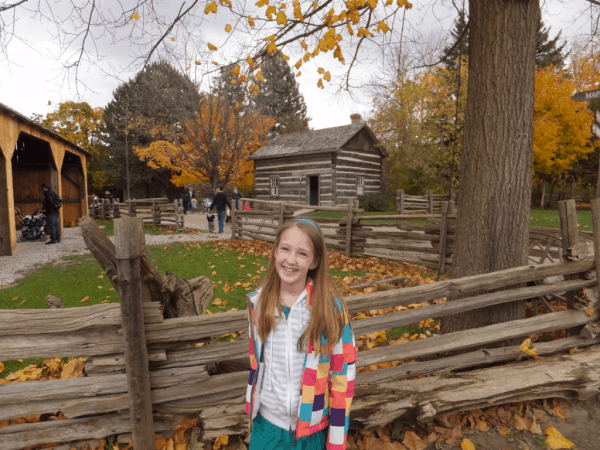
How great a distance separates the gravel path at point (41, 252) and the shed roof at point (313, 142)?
10.6 m

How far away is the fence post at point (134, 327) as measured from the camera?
216 cm

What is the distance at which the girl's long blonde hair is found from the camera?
164 centimetres

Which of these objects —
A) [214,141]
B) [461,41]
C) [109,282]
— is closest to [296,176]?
[214,141]

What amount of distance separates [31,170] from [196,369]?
16.5 meters

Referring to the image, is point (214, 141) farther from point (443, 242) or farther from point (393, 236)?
point (443, 242)

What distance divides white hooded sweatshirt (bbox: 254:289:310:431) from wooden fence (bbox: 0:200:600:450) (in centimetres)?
87

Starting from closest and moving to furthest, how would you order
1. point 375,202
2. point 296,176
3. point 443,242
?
point 443,242 → point 375,202 → point 296,176

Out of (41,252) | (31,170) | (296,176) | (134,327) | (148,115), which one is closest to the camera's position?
(134,327)

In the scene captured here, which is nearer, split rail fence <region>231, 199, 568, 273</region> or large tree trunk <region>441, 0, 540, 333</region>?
large tree trunk <region>441, 0, 540, 333</region>

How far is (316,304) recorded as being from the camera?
1678 mm

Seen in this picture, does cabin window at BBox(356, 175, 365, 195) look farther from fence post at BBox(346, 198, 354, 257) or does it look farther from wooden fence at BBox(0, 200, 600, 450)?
wooden fence at BBox(0, 200, 600, 450)

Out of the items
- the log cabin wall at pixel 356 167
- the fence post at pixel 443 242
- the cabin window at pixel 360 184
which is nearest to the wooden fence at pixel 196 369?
the fence post at pixel 443 242

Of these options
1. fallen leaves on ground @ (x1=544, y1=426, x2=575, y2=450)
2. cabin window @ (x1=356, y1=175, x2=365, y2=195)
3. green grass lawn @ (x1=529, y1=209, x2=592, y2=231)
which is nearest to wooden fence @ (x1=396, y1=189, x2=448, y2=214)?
cabin window @ (x1=356, y1=175, x2=365, y2=195)

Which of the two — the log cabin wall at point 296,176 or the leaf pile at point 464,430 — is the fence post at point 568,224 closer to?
the leaf pile at point 464,430
